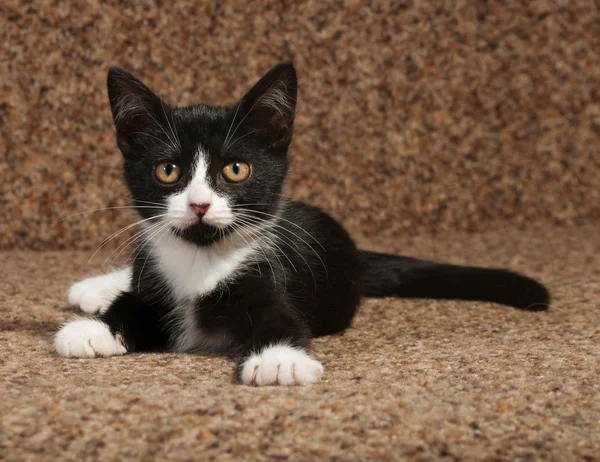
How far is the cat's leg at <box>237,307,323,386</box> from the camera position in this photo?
52.2 inches

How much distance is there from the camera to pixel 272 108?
5.32ft

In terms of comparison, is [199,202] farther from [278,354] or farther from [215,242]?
[278,354]

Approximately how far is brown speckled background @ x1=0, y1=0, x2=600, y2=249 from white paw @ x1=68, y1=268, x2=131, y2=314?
75 centimetres

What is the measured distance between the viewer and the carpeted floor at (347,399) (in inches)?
41.8

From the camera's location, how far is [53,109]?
9.00ft

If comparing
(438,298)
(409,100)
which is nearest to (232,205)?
(438,298)

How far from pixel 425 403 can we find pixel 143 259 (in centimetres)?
79

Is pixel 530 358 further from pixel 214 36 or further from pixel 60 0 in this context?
pixel 60 0

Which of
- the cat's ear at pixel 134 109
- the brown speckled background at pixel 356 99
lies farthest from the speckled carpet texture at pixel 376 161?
the cat's ear at pixel 134 109

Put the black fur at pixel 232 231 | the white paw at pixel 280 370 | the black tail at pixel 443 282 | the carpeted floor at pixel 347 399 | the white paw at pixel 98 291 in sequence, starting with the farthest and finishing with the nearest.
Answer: the black tail at pixel 443 282
the white paw at pixel 98 291
the black fur at pixel 232 231
the white paw at pixel 280 370
the carpeted floor at pixel 347 399

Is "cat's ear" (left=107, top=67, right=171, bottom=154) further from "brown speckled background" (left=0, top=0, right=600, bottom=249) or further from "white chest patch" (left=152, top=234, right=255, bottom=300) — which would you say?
"brown speckled background" (left=0, top=0, right=600, bottom=249)

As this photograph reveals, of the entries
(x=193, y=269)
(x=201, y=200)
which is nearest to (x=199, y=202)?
(x=201, y=200)

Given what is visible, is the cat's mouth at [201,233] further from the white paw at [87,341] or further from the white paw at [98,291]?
the white paw at [98,291]

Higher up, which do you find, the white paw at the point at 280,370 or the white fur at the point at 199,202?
the white fur at the point at 199,202
